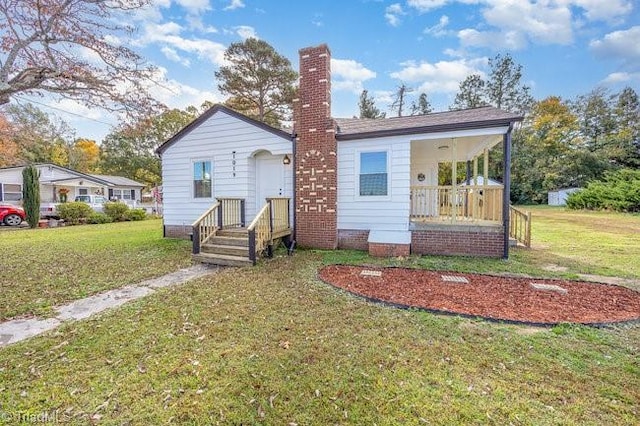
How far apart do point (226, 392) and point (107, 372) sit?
1156 millimetres

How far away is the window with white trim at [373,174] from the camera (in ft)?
26.2

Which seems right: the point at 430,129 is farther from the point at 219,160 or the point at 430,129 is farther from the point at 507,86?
the point at 507,86

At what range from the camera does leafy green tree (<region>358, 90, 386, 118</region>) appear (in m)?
36.0

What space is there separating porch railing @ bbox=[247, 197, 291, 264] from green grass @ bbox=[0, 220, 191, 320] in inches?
66.9

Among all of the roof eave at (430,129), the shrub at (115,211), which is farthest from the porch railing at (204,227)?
the shrub at (115,211)

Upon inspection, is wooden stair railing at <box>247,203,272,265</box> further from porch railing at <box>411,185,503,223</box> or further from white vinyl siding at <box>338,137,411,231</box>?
porch railing at <box>411,185,503,223</box>

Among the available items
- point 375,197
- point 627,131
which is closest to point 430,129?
point 375,197

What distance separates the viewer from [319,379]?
8.18 feet

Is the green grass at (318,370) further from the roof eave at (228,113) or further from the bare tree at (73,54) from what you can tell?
the roof eave at (228,113)

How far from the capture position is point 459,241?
7.49 metres

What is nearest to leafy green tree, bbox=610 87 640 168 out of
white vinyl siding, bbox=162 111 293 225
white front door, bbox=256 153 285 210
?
white front door, bbox=256 153 285 210

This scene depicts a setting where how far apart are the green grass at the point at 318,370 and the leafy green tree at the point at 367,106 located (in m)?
35.0

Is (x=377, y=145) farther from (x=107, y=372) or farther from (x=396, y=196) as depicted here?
(x=107, y=372)

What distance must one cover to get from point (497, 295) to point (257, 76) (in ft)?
76.9
